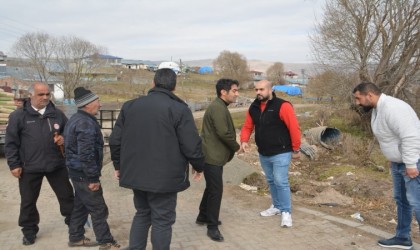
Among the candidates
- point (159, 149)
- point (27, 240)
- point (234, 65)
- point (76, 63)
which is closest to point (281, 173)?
point (159, 149)

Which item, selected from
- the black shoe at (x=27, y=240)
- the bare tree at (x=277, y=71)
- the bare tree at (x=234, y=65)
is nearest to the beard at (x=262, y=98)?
the black shoe at (x=27, y=240)

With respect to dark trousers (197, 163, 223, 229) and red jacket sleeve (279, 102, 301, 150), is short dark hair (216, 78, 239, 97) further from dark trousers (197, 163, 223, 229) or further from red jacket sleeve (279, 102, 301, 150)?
dark trousers (197, 163, 223, 229)

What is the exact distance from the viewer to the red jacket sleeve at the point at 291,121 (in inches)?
190

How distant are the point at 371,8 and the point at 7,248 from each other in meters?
14.2

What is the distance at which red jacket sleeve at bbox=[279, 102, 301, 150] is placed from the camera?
483cm

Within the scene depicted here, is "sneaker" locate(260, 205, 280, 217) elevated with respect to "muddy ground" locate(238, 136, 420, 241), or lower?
elevated

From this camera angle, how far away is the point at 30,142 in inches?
171

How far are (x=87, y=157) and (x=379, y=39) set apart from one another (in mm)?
13810

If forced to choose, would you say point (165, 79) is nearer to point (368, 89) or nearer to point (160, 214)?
point (160, 214)

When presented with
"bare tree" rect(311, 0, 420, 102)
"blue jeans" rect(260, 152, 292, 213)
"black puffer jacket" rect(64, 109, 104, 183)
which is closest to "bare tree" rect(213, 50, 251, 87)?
"bare tree" rect(311, 0, 420, 102)

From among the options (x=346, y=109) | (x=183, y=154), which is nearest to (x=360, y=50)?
(x=346, y=109)

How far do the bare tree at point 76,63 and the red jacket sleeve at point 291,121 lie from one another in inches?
1868

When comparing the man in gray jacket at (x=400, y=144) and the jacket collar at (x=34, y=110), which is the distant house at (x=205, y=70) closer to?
the jacket collar at (x=34, y=110)

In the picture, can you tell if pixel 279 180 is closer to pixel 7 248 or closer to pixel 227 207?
pixel 227 207
